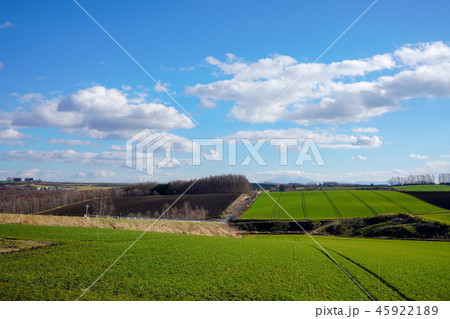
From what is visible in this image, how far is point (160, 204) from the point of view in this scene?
8206cm

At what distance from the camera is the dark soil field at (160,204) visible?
3051 inches

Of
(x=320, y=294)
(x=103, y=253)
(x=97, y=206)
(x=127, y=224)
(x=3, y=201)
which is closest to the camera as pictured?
(x=320, y=294)

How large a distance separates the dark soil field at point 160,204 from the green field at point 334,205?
6.82 metres

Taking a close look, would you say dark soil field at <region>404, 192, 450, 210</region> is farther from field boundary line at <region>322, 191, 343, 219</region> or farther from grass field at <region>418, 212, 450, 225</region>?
field boundary line at <region>322, 191, 343, 219</region>

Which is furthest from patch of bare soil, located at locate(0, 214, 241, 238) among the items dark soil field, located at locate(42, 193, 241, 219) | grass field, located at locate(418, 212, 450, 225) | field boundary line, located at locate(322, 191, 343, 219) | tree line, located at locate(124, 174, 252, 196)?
grass field, located at locate(418, 212, 450, 225)

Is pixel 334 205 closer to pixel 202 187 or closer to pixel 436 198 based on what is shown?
pixel 436 198

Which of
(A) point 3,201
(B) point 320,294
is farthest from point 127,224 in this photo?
(A) point 3,201

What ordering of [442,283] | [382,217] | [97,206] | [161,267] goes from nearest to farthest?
[442,283], [161,267], [382,217], [97,206]

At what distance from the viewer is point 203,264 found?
16656 millimetres

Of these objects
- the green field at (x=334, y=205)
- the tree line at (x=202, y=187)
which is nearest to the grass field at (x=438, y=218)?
the green field at (x=334, y=205)

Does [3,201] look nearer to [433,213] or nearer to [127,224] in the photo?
[127,224]

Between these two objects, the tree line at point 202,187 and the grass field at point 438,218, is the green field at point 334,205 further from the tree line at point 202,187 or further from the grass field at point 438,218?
the tree line at point 202,187

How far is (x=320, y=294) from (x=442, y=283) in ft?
20.7

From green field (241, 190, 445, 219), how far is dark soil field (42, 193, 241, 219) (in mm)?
6824
